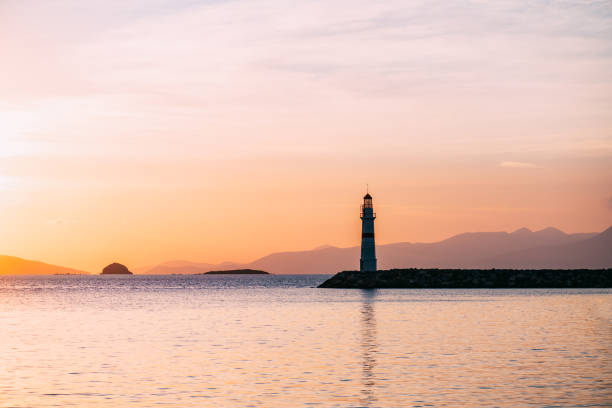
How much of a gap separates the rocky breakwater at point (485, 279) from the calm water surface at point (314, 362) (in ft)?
181

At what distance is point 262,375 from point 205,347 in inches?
371

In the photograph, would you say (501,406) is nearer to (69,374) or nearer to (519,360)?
(519,360)

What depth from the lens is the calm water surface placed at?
2305 centimetres

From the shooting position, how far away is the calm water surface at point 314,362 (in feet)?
75.6

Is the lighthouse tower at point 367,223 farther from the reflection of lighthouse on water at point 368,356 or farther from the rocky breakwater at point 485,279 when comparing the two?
the reflection of lighthouse on water at point 368,356

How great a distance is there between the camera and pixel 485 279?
111 metres

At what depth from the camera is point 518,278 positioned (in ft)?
362

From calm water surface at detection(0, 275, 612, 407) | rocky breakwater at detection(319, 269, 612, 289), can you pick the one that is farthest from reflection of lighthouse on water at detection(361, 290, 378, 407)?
rocky breakwater at detection(319, 269, 612, 289)

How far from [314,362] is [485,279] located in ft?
276

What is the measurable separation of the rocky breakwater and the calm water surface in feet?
181

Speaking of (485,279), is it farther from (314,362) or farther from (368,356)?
(314,362)

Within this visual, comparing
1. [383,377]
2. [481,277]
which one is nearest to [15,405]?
[383,377]

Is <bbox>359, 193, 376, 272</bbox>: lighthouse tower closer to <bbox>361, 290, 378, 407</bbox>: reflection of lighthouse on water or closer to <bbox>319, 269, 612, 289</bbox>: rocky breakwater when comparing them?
<bbox>319, 269, 612, 289</bbox>: rocky breakwater

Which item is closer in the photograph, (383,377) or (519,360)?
(383,377)
